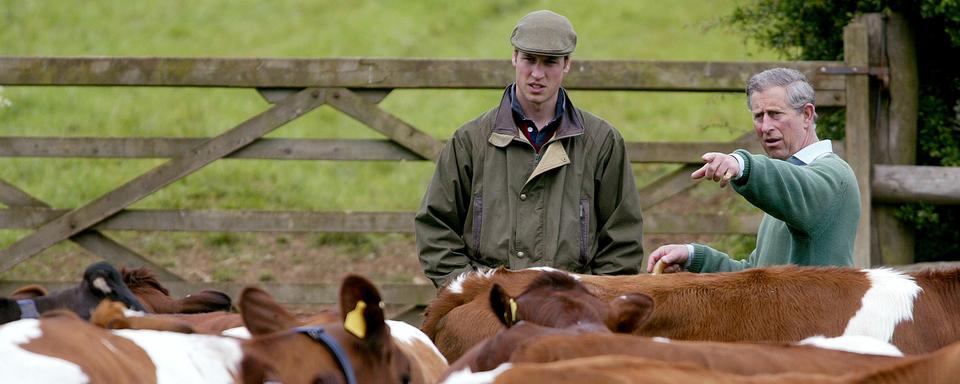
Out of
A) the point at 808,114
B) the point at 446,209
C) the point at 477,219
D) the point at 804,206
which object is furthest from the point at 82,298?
A: the point at 808,114

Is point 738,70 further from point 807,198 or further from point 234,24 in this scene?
point 234,24

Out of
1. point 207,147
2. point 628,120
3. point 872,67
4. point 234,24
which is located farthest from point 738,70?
point 234,24

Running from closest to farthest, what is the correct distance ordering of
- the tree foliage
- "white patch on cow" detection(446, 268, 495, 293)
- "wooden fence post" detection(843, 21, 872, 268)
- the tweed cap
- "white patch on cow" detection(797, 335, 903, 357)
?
"white patch on cow" detection(797, 335, 903, 357), "white patch on cow" detection(446, 268, 495, 293), the tweed cap, "wooden fence post" detection(843, 21, 872, 268), the tree foliage

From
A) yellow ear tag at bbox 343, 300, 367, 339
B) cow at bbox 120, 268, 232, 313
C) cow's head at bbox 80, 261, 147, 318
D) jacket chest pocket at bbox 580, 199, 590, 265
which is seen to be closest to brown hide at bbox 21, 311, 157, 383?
yellow ear tag at bbox 343, 300, 367, 339

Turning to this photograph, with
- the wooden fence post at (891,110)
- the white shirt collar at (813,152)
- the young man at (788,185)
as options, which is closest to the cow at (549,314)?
the young man at (788,185)

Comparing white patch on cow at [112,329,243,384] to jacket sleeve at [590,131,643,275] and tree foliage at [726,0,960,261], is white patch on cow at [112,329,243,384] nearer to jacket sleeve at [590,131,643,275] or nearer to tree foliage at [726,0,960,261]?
jacket sleeve at [590,131,643,275]

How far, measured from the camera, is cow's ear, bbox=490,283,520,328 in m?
3.93

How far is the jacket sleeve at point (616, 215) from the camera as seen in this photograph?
5609mm

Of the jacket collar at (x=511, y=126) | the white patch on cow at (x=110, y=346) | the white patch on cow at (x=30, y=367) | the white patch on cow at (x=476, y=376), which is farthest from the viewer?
the jacket collar at (x=511, y=126)

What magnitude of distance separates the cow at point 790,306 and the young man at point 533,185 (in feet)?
2.36

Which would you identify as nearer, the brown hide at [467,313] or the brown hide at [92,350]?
the brown hide at [92,350]

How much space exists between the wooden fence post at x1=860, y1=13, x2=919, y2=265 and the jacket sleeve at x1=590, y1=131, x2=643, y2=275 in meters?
3.08

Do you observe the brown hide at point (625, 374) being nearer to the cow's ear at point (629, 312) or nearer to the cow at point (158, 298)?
the cow's ear at point (629, 312)

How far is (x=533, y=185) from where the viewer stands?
546 cm
